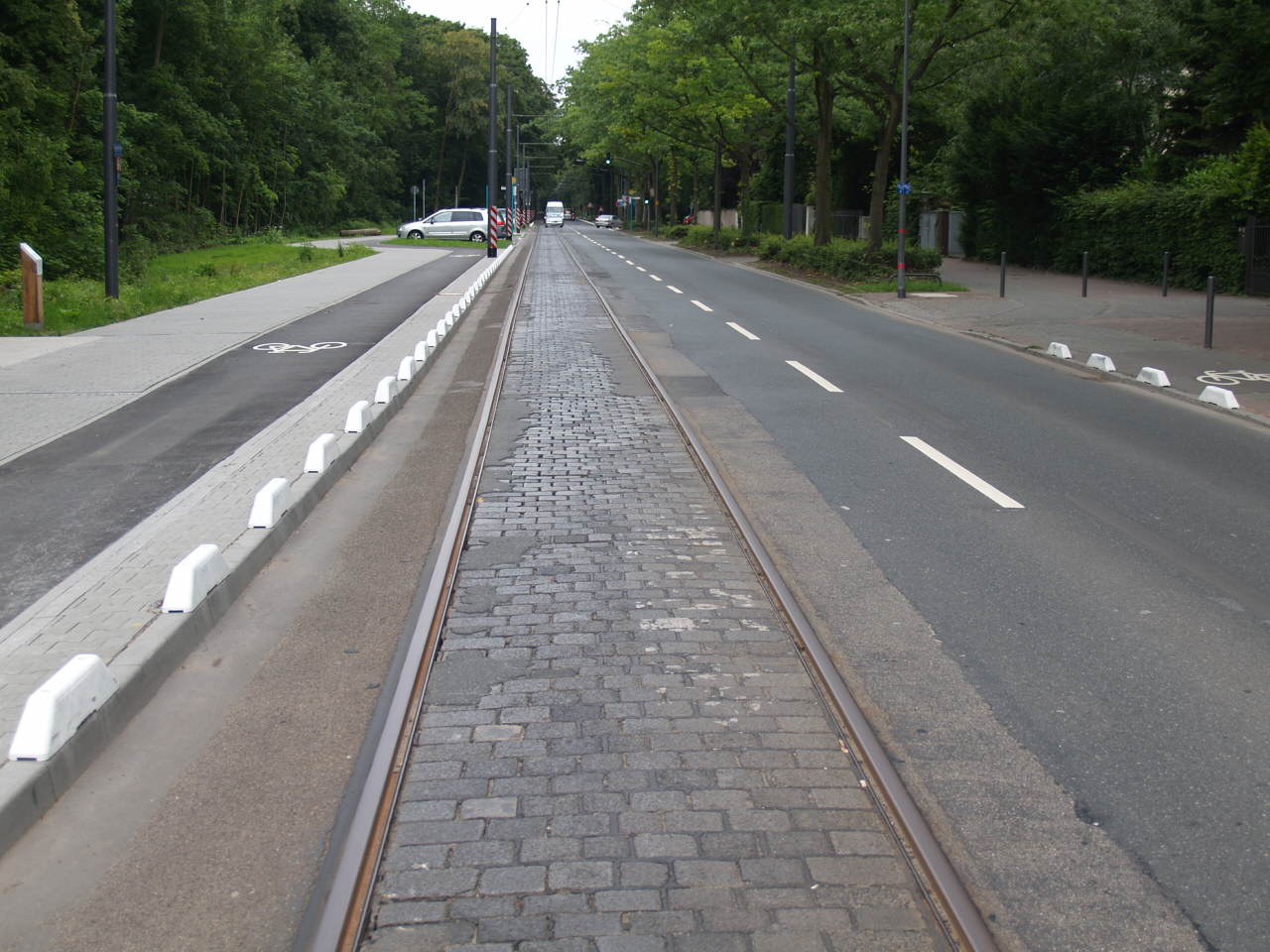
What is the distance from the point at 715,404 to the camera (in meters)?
12.4

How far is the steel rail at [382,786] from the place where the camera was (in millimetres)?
3406

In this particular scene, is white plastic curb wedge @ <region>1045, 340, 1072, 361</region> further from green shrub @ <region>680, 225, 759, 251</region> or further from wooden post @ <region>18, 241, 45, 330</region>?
green shrub @ <region>680, 225, 759, 251</region>

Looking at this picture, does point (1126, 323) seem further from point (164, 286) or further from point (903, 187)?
point (164, 286)

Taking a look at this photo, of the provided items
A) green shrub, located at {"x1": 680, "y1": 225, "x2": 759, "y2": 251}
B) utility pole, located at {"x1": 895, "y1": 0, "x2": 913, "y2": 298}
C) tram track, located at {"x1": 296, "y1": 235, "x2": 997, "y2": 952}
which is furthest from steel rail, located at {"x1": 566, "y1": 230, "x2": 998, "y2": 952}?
green shrub, located at {"x1": 680, "y1": 225, "x2": 759, "y2": 251}

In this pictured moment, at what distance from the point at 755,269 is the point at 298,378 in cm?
2523

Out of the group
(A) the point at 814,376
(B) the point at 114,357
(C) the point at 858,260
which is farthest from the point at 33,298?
(C) the point at 858,260

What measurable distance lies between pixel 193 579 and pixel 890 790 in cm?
333

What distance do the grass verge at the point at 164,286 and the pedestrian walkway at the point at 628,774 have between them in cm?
1503

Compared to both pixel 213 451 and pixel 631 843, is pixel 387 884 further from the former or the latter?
pixel 213 451

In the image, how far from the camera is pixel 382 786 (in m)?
4.18

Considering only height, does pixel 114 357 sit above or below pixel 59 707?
above

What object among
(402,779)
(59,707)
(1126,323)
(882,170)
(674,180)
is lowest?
(402,779)

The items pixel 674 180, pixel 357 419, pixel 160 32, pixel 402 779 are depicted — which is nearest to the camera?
pixel 402 779

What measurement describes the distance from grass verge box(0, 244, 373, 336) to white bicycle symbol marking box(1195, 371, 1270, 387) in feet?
51.9
